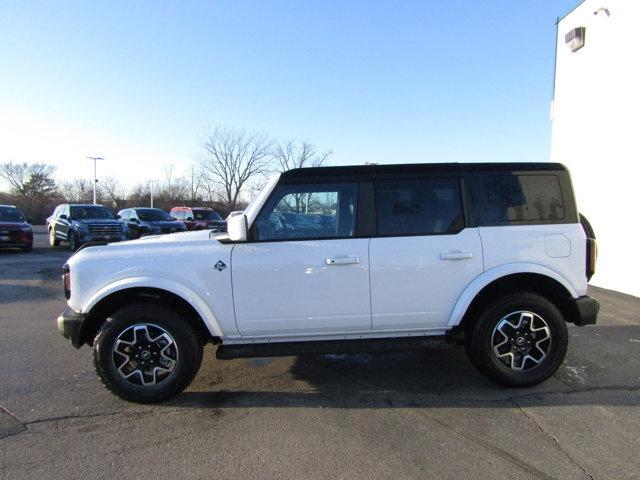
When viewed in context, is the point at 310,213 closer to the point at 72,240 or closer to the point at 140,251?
the point at 140,251

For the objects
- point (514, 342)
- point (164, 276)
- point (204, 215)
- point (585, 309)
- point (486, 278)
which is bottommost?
point (514, 342)

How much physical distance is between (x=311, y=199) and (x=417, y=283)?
3.91 feet

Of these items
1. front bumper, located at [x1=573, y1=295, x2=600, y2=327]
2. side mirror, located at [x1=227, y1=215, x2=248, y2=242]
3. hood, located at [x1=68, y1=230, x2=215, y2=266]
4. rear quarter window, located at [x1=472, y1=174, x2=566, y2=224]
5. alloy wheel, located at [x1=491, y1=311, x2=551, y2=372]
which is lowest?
alloy wheel, located at [x1=491, y1=311, x2=551, y2=372]

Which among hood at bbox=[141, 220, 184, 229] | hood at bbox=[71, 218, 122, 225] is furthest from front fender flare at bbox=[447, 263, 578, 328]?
hood at bbox=[141, 220, 184, 229]

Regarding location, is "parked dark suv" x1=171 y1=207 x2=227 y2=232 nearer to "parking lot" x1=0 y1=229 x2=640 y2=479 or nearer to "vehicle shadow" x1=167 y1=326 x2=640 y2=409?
"parking lot" x1=0 y1=229 x2=640 y2=479

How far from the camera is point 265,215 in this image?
3887mm

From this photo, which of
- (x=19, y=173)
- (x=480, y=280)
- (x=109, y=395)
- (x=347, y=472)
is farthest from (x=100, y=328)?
(x=19, y=173)

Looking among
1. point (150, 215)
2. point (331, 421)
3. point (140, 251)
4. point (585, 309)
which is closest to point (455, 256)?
point (585, 309)

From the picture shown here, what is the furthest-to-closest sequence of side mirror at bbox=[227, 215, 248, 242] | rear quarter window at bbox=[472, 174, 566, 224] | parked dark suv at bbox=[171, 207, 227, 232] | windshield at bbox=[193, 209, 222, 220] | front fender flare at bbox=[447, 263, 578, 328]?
windshield at bbox=[193, 209, 222, 220]
parked dark suv at bbox=[171, 207, 227, 232]
rear quarter window at bbox=[472, 174, 566, 224]
front fender flare at bbox=[447, 263, 578, 328]
side mirror at bbox=[227, 215, 248, 242]

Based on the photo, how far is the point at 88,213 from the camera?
1747cm

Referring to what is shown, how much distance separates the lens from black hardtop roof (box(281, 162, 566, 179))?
3992mm

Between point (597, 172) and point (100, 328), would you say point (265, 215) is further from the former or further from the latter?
point (597, 172)

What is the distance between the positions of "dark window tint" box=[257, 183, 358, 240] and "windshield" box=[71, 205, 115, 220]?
15841mm

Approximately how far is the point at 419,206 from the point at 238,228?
162cm
